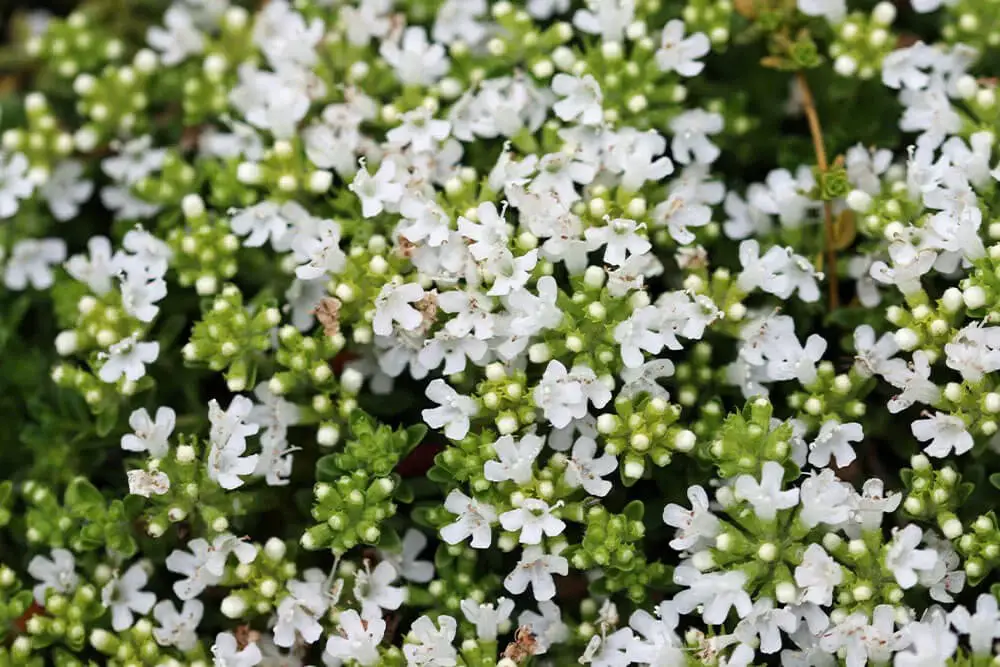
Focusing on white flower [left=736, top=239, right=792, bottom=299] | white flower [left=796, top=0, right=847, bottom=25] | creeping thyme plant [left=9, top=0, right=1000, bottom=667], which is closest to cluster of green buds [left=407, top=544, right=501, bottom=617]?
creeping thyme plant [left=9, top=0, right=1000, bottom=667]

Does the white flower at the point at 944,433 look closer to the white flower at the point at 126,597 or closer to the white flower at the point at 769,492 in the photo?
the white flower at the point at 769,492

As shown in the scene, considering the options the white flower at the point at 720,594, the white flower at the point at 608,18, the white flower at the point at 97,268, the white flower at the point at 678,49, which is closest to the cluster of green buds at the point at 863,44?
the white flower at the point at 678,49

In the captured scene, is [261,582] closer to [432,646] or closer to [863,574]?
[432,646]

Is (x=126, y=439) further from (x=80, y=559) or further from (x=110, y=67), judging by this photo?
(x=110, y=67)

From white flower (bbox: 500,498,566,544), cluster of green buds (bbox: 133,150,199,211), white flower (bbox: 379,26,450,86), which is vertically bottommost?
white flower (bbox: 500,498,566,544)

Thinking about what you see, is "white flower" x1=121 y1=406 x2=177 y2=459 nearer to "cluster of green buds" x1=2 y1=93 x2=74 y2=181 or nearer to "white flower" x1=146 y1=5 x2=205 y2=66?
"cluster of green buds" x1=2 y1=93 x2=74 y2=181

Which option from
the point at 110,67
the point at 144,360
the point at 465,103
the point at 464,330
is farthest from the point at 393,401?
the point at 110,67
